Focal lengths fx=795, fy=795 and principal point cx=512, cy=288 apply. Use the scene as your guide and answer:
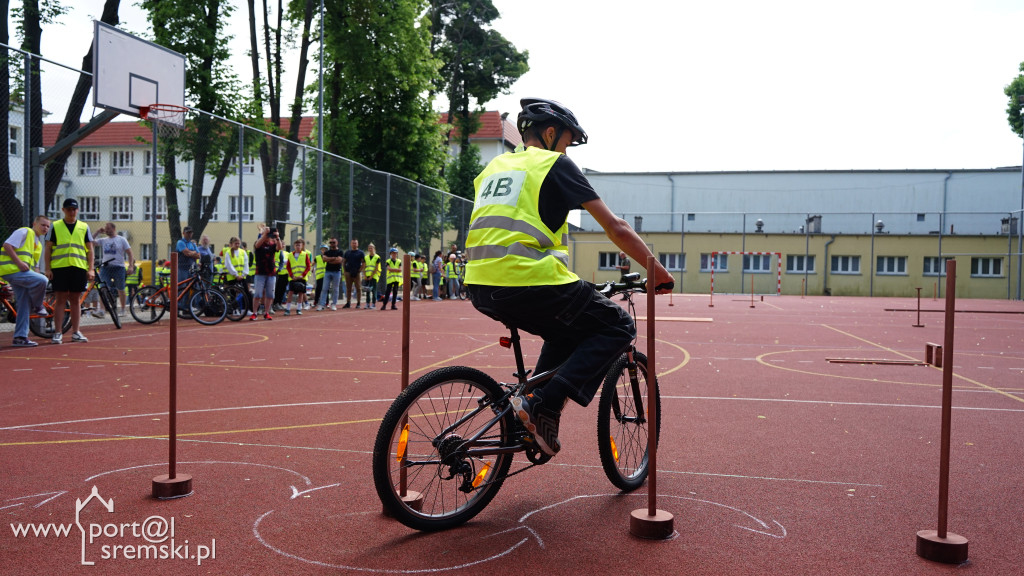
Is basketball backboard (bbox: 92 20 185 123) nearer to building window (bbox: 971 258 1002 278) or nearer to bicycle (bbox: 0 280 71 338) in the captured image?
bicycle (bbox: 0 280 71 338)

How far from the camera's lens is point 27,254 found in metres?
10.5

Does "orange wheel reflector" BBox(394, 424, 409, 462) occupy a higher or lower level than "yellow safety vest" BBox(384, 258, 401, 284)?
lower

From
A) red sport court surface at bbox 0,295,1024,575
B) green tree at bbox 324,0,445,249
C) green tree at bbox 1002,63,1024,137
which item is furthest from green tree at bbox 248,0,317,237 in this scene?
green tree at bbox 1002,63,1024,137

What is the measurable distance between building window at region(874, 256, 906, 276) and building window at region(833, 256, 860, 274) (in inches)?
42.4

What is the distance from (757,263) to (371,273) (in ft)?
103

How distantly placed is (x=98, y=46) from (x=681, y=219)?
1623 inches

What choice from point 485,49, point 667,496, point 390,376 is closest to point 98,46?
point 390,376

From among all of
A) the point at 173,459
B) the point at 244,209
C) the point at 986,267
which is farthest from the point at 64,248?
the point at 986,267

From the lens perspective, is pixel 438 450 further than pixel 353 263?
No

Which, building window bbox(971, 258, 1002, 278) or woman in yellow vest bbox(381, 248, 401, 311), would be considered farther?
building window bbox(971, 258, 1002, 278)

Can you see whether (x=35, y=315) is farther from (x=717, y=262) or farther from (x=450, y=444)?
(x=717, y=262)

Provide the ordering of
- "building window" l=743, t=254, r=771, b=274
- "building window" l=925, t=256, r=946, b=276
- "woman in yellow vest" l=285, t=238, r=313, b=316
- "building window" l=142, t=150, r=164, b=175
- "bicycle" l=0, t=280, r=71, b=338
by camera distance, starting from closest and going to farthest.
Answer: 1. "bicycle" l=0, t=280, r=71, b=338
2. "building window" l=142, t=150, r=164, b=175
3. "woman in yellow vest" l=285, t=238, r=313, b=316
4. "building window" l=925, t=256, r=946, b=276
5. "building window" l=743, t=254, r=771, b=274

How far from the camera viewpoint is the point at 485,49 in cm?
3991

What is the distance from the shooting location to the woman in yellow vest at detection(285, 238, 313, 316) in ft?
58.1
